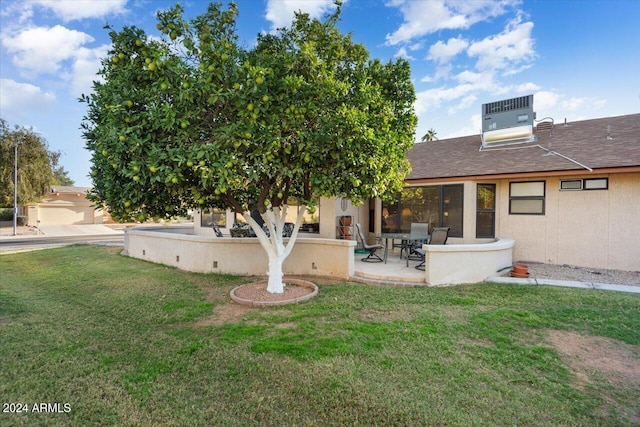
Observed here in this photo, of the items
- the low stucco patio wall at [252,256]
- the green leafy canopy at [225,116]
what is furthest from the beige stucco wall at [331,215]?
the green leafy canopy at [225,116]

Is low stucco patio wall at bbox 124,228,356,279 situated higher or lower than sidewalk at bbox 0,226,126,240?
higher

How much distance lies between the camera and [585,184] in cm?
944

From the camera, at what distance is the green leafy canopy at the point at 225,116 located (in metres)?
5.06

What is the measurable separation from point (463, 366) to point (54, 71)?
16.5 m

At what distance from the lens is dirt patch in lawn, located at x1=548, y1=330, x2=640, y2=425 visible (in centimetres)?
325

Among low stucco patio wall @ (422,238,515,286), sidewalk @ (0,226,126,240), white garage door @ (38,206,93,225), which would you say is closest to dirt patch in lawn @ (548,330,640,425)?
low stucco patio wall @ (422,238,515,286)

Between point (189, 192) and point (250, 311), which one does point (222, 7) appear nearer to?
point (189, 192)

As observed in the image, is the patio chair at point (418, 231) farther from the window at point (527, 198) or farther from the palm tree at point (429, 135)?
the palm tree at point (429, 135)

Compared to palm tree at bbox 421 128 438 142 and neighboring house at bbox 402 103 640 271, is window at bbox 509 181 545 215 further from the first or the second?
palm tree at bbox 421 128 438 142

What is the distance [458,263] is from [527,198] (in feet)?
14.8

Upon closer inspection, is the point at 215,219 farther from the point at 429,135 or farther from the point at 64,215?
the point at 429,135

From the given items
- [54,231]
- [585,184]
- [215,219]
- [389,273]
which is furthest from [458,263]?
[54,231]

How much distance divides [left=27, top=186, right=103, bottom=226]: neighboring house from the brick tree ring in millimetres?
30596

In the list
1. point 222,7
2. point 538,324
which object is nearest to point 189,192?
point 222,7
